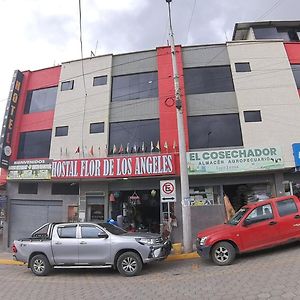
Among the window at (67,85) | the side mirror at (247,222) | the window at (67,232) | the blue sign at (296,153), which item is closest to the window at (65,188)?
the window at (67,85)

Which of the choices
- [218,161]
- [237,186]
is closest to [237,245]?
[218,161]

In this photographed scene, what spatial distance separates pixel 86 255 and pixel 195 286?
13.4 ft

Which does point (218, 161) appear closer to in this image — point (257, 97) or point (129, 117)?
point (257, 97)

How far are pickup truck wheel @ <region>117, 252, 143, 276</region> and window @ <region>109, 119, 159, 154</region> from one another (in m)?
8.17

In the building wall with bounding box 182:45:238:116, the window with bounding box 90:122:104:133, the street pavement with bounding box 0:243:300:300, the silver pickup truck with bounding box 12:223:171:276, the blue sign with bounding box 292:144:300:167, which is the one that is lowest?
the street pavement with bounding box 0:243:300:300

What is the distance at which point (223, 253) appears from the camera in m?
10.3

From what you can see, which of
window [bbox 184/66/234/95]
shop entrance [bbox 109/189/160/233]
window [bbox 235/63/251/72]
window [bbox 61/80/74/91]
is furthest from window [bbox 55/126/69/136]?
window [bbox 235/63/251/72]

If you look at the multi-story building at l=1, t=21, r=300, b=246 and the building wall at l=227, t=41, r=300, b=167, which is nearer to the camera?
the multi-story building at l=1, t=21, r=300, b=246

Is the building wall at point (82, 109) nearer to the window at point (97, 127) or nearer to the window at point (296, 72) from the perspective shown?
the window at point (97, 127)

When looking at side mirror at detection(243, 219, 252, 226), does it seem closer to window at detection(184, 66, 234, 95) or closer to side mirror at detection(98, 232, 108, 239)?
side mirror at detection(98, 232, 108, 239)

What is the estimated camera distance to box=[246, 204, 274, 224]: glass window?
1052 centimetres

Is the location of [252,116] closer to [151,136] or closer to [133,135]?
[151,136]

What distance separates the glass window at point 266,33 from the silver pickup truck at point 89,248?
1640 centimetres

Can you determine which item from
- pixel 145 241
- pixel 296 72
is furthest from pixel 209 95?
pixel 145 241
